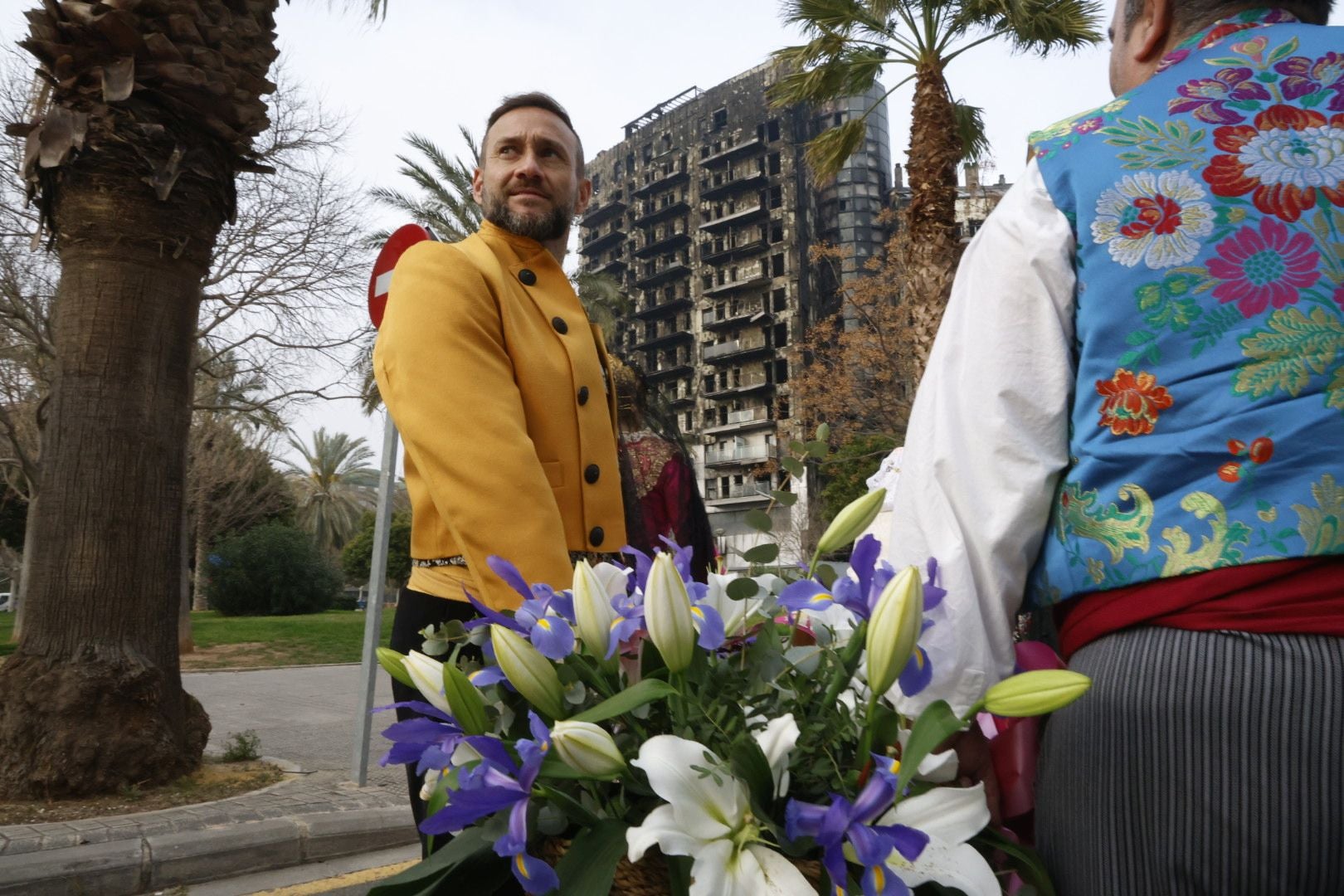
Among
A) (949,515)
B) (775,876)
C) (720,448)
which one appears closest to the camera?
(775,876)

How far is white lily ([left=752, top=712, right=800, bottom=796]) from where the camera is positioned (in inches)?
38.3

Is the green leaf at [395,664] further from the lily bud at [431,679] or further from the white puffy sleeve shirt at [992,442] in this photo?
the white puffy sleeve shirt at [992,442]

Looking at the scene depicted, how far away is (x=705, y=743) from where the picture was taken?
3.32 feet

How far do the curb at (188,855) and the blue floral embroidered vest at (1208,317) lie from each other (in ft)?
13.2

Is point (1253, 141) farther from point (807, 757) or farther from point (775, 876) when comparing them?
point (775, 876)

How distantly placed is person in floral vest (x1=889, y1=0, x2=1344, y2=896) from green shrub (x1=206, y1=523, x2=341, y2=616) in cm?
3590

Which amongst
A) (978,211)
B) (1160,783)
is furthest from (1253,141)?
(978,211)

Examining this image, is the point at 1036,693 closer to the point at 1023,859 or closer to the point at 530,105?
the point at 1023,859

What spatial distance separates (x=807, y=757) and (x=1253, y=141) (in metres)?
0.93

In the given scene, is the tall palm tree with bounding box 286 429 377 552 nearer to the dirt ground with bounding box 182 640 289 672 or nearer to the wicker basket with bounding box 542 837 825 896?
the dirt ground with bounding box 182 640 289 672

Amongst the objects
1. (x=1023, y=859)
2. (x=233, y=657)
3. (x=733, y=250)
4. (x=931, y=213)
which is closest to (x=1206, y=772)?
(x=1023, y=859)

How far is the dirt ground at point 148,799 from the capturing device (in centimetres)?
481

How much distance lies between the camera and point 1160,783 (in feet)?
3.73

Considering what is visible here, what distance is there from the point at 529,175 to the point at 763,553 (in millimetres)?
1641
